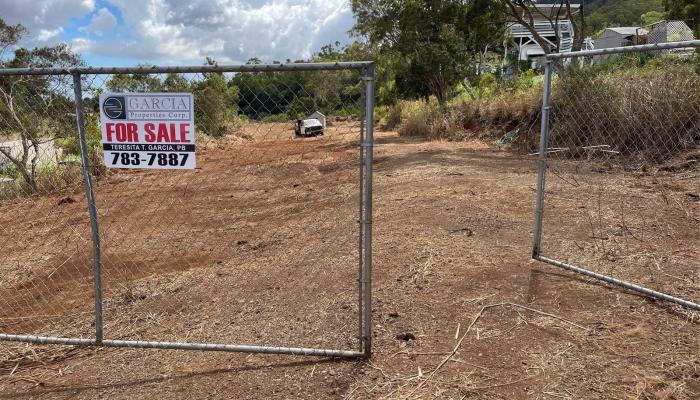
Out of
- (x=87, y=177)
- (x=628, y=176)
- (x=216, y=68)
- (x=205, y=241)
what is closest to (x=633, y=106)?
(x=628, y=176)

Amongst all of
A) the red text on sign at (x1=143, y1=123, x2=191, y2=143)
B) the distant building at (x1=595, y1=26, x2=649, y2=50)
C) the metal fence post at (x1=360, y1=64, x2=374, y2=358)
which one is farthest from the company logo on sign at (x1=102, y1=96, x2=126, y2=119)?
the distant building at (x1=595, y1=26, x2=649, y2=50)

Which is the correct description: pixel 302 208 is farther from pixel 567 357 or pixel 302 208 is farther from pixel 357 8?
pixel 357 8

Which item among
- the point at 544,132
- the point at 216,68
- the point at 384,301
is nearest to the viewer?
the point at 216,68

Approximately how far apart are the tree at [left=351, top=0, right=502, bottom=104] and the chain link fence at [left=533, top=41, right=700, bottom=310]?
970cm

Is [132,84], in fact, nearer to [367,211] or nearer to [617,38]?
[367,211]

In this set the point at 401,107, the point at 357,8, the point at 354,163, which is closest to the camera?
the point at 354,163

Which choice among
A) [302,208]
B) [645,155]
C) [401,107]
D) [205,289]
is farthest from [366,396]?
[401,107]

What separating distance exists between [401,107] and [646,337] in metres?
25.3

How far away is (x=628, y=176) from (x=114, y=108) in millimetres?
9117

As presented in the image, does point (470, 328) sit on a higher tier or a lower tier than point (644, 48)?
lower

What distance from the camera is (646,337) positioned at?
11.4 feet

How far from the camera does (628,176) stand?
9.35 meters

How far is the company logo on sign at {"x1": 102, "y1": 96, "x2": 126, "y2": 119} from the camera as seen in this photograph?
304 centimetres

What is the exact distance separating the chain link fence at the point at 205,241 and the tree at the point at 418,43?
11.0 m
